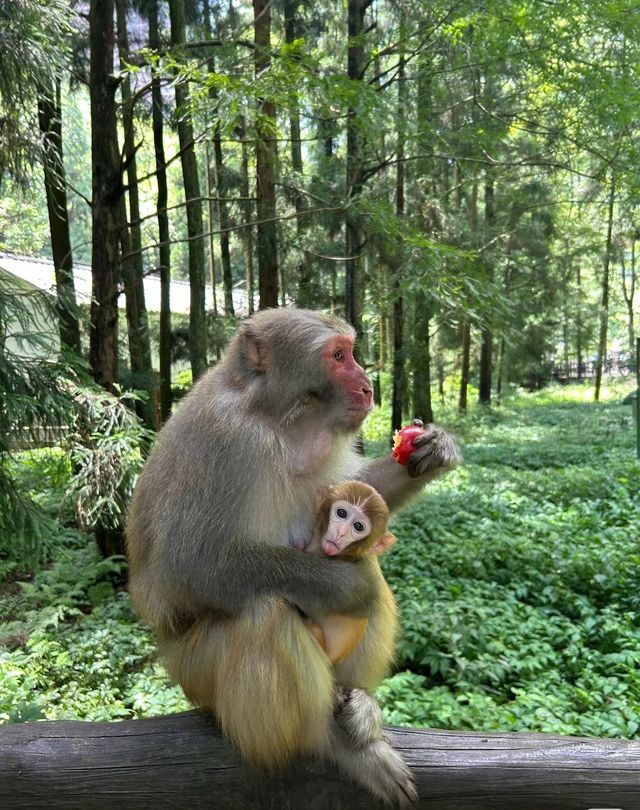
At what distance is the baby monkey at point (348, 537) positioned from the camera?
2344 mm

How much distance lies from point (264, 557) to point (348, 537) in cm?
30

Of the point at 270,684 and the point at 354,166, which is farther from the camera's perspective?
the point at 354,166

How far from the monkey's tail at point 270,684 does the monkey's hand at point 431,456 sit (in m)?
0.90

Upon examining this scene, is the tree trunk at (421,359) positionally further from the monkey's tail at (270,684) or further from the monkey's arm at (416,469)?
the monkey's tail at (270,684)

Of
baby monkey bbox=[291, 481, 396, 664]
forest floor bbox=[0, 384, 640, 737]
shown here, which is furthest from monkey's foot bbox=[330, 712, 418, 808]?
forest floor bbox=[0, 384, 640, 737]

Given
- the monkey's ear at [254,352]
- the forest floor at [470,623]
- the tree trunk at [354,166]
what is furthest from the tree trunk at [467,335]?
the monkey's ear at [254,352]

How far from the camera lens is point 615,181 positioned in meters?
8.01

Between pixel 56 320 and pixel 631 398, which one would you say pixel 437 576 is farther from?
pixel 631 398

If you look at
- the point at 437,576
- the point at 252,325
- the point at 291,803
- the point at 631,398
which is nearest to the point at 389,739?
the point at 291,803

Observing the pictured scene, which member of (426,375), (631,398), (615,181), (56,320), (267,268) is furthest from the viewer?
(631,398)

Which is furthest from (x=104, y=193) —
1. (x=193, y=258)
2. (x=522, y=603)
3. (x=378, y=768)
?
(x=378, y=768)

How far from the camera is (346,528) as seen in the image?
7.72 feet

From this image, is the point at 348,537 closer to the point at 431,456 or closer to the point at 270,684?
the point at 270,684

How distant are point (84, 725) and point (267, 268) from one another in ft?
23.0
